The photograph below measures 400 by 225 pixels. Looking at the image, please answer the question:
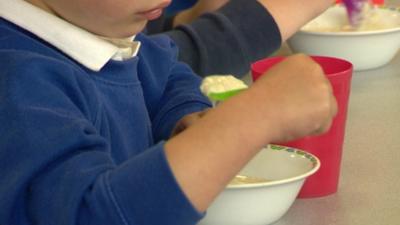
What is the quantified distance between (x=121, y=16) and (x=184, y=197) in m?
0.22

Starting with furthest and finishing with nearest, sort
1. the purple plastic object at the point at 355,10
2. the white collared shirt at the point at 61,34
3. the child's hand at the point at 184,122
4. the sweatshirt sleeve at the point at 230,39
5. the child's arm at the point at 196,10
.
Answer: the child's arm at the point at 196,10 < the purple plastic object at the point at 355,10 < the sweatshirt sleeve at the point at 230,39 < the child's hand at the point at 184,122 < the white collared shirt at the point at 61,34

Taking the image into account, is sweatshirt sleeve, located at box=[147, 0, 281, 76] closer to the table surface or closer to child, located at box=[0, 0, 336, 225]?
the table surface

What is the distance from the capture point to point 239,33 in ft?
4.00

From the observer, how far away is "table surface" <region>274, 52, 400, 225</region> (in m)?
0.82

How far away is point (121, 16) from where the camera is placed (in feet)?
2.59

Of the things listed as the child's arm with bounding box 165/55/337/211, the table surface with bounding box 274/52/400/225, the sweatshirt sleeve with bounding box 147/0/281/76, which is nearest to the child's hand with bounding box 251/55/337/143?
the child's arm with bounding box 165/55/337/211

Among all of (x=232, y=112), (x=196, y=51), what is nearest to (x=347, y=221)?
(x=232, y=112)

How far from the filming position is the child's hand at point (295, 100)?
0.68 metres

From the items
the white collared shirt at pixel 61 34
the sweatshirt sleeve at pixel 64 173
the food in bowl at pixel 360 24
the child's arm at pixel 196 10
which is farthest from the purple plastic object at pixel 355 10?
the sweatshirt sleeve at pixel 64 173

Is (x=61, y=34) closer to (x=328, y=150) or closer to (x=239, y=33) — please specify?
(x=328, y=150)

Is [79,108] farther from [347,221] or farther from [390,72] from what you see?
[390,72]

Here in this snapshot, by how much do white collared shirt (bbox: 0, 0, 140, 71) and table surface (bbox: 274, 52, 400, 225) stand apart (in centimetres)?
23

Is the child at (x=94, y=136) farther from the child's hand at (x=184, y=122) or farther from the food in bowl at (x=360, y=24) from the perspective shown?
the food in bowl at (x=360, y=24)

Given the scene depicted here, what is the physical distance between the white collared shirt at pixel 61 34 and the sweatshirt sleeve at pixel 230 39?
40 cm
